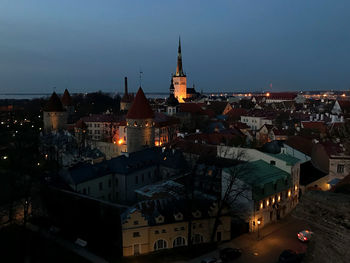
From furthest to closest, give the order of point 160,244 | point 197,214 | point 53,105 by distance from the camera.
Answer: point 53,105 → point 197,214 → point 160,244

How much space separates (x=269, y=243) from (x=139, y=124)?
681 inches

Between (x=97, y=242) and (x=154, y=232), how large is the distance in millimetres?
3247

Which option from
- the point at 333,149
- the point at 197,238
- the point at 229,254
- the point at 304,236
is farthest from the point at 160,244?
the point at 333,149

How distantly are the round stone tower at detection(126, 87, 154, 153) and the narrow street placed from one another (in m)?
15.3

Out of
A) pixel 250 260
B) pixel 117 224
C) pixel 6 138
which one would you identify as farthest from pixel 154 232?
pixel 6 138

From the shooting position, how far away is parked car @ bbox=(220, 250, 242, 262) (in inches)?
578

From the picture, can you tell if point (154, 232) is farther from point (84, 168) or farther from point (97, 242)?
point (84, 168)

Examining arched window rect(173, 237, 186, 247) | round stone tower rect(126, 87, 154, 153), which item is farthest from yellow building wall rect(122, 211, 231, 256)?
round stone tower rect(126, 87, 154, 153)

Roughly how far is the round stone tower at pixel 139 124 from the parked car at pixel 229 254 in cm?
1670

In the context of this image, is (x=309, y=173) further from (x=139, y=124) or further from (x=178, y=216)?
(x=139, y=124)

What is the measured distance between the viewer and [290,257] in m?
13.6

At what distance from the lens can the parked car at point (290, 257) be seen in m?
13.4

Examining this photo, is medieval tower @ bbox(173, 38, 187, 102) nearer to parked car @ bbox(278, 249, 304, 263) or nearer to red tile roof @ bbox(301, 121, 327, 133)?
red tile roof @ bbox(301, 121, 327, 133)

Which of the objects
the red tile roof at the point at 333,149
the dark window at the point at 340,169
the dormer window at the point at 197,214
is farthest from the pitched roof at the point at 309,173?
the dormer window at the point at 197,214
